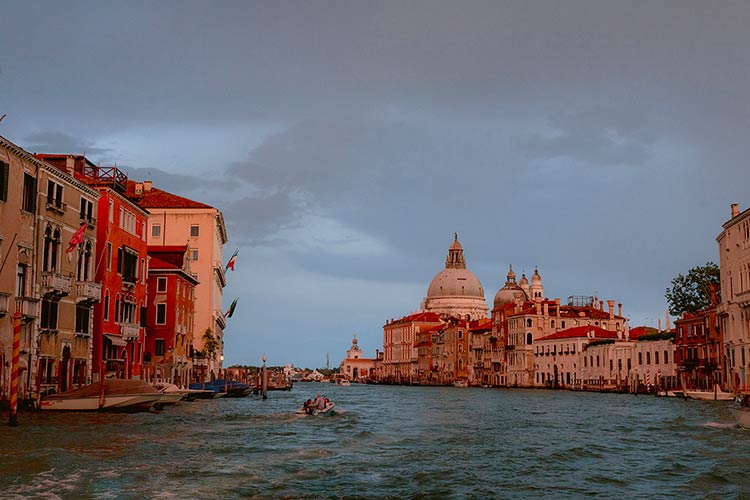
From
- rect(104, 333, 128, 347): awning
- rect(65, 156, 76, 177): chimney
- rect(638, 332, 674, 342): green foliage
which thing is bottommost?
rect(104, 333, 128, 347): awning

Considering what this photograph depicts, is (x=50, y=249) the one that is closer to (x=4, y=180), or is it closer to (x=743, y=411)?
(x=4, y=180)

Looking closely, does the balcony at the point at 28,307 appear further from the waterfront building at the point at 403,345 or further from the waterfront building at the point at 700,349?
the waterfront building at the point at 403,345

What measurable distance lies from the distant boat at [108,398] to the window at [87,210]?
8342 millimetres

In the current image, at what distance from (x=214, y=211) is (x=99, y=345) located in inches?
1271

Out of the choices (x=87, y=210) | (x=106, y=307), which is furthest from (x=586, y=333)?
(x=87, y=210)

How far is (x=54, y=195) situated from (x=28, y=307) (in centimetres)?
493

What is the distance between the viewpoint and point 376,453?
2316 centimetres

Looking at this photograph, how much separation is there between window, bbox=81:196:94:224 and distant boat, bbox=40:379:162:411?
27.4 feet

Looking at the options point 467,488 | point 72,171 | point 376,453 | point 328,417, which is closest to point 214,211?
point 72,171

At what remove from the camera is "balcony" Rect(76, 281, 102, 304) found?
37.8m

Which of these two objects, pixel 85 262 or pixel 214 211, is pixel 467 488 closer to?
pixel 85 262

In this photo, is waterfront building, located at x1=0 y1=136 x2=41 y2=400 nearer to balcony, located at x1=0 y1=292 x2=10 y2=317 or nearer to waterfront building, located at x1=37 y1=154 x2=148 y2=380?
balcony, located at x1=0 y1=292 x2=10 y2=317

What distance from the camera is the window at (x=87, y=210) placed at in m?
38.5

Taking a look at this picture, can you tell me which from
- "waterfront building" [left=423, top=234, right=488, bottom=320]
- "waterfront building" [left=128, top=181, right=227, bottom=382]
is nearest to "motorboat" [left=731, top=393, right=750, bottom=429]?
"waterfront building" [left=128, top=181, right=227, bottom=382]
